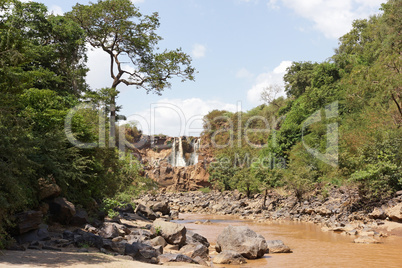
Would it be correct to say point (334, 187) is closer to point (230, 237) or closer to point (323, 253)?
point (323, 253)

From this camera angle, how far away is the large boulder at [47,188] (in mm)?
13541

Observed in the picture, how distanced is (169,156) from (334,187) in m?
45.5

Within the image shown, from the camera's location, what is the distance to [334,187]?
27594mm

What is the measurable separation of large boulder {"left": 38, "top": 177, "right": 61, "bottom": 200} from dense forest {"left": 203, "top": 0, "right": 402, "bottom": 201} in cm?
1619

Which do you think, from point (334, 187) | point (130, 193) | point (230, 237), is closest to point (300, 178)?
point (334, 187)

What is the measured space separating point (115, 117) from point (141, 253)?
16.8 meters

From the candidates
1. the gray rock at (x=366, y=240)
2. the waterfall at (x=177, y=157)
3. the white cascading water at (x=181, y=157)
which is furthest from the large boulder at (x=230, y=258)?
the waterfall at (x=177, y=157)

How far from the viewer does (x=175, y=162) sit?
68.2m

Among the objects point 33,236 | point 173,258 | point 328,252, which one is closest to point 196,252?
→ point 173,258

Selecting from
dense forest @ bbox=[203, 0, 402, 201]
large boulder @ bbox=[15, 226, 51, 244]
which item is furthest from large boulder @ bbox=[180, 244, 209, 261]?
dense forest @ bbox=[203, 0, 402, 201]

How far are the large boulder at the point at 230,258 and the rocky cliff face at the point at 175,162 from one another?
157ft

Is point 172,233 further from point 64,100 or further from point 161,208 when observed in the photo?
point 161,208

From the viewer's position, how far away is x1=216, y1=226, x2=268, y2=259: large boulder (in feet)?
42.4

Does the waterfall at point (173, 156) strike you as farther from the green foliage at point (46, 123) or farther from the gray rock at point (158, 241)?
the gray rock at point (158, 241)
